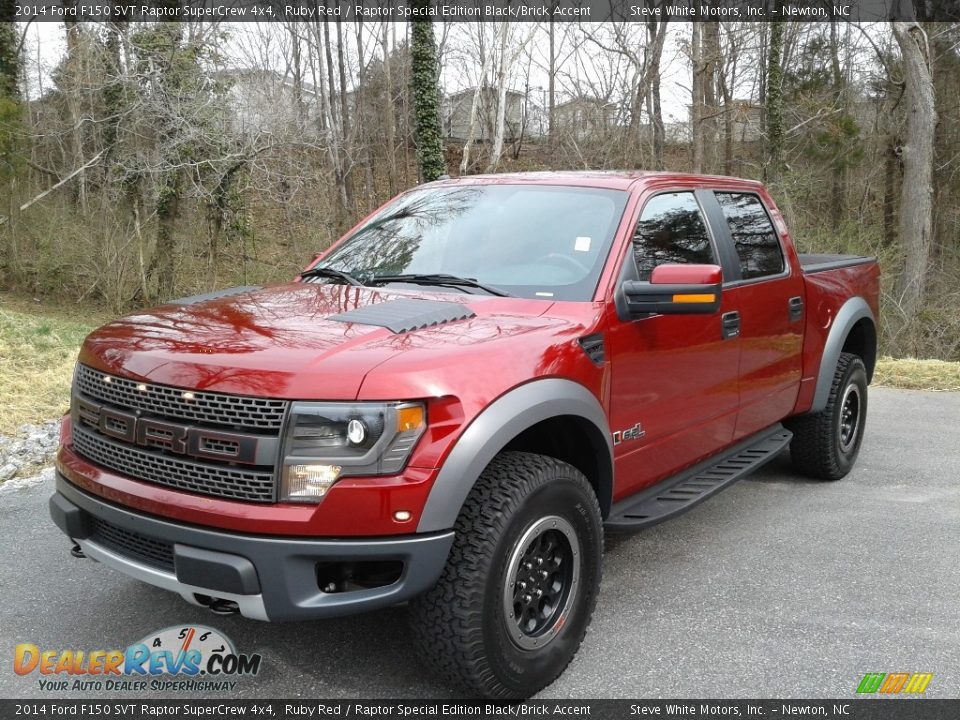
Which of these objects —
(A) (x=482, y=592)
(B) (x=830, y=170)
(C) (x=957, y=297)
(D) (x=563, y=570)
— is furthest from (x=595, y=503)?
(B) (x=830, y=170)

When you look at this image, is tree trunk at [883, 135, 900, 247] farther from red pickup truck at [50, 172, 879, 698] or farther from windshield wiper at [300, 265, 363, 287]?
windshield wiper at [300, 265, 363, 287]

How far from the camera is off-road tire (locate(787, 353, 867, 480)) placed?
5391mm

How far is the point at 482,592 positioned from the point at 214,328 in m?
1.33

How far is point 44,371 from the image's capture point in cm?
851

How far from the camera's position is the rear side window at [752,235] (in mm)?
4582

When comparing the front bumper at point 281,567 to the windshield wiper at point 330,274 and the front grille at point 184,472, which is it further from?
the windshield wiper at point 330,274

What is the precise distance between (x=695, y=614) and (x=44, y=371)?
7.26m

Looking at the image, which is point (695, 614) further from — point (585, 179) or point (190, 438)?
point (190, 438)

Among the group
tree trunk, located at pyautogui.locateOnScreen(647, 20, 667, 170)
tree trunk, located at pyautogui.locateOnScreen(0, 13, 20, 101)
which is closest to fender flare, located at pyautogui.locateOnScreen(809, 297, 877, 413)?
tree trunk, located at pyautogui.locateOnScreen(647, 20, 667, 170)

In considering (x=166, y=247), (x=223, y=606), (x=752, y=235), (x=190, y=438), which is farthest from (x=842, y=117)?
(x=223, y=606)

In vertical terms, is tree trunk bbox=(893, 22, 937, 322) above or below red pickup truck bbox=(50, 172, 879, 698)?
above

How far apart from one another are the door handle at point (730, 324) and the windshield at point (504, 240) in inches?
32.5

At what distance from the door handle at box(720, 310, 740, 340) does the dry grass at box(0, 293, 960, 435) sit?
5.43 metres

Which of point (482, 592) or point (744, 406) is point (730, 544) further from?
point (482, 592)
